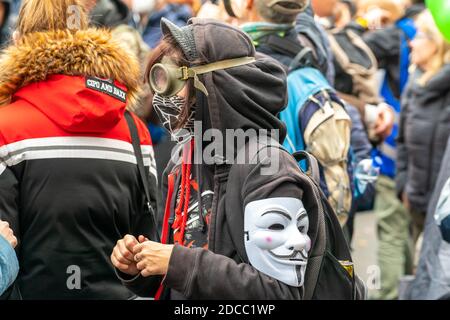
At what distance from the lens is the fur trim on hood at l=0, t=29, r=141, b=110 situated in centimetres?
356

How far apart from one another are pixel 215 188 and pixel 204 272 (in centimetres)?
34

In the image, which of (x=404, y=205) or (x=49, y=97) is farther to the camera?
(x=404, y=205)

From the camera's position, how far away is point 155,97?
3143mm

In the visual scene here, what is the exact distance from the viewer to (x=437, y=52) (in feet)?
23.4

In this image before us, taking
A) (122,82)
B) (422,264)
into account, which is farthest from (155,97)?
(422,264)

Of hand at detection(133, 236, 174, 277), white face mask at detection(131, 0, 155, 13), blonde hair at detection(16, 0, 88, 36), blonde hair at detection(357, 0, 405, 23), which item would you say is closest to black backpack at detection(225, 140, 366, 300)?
hand at detection(133, 236, 174, 277)

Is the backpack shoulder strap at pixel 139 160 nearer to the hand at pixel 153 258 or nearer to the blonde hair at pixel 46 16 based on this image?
the blonde hair at pixel 46 16

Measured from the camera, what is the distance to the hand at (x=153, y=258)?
2811mm

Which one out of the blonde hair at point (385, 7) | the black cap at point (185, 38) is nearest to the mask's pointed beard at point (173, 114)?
the black cap at point (185, 38)

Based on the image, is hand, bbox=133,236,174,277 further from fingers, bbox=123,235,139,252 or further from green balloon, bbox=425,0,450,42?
green balloon, bbox=425,0,450,42

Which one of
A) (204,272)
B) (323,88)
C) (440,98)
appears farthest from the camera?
(440,98)

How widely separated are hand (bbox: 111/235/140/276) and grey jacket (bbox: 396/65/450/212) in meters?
4.47

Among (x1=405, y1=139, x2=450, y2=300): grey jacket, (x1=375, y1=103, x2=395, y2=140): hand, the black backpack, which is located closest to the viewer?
the black backpack

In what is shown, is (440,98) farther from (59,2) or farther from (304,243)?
(304,243)
